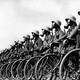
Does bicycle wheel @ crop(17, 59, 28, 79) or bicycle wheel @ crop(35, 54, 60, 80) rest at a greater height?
bicycle wheel @ crop(17, 59, 28, 79)

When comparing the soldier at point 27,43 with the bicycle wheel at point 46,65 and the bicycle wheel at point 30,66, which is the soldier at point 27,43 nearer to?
the bicycle wheel at point 30,66

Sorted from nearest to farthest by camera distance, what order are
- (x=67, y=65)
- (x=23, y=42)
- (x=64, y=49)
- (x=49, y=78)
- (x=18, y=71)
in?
(x=67, y=65) < (x=64, y=49) < (x=49, y=78) < (x=18, y=71) < (x=23, y=42)

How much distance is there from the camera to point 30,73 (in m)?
10.9

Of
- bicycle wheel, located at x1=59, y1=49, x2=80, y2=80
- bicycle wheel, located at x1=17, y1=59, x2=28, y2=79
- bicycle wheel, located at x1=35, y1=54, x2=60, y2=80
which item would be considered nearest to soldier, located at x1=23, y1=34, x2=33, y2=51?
bicycle wheel, located at x1=17, y1=59, x2=28, y2=79

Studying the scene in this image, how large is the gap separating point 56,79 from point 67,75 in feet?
6.01

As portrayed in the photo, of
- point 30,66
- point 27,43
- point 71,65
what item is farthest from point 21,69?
point 71,65

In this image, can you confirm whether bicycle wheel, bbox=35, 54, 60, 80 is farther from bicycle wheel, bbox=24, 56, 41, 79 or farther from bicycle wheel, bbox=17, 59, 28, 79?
bicycle wheel, bbox=17, 59, 28, 79

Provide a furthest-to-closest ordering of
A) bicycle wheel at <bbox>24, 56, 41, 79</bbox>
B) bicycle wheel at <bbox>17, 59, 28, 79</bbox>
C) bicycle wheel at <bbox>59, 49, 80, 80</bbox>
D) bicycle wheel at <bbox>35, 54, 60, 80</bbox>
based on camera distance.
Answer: bicycle wheel at <bbox>17, 59, 28, 79</bbox>, bicycle wheel at <bbox>24, 56, 41, 79</bbox>, bicycle wheel at <bbox>35, 54, 60, 80</bbox>, bicycle wheel at <bbox>59, 49, 80, 80</bbox>

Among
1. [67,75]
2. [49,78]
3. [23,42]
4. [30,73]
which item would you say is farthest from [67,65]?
[23,42]

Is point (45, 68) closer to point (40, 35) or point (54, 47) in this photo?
point (54, 47)

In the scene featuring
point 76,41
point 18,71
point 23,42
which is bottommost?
point 76,41

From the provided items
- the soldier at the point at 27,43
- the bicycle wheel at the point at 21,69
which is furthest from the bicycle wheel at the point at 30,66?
the soldier at the point at 27,43

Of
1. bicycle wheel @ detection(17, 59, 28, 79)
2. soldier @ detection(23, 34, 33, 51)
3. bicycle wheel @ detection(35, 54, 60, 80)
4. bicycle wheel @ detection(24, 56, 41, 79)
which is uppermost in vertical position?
soldier @ detection(23, 34, 33, 51)

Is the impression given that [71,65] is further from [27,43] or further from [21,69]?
[27,43]
